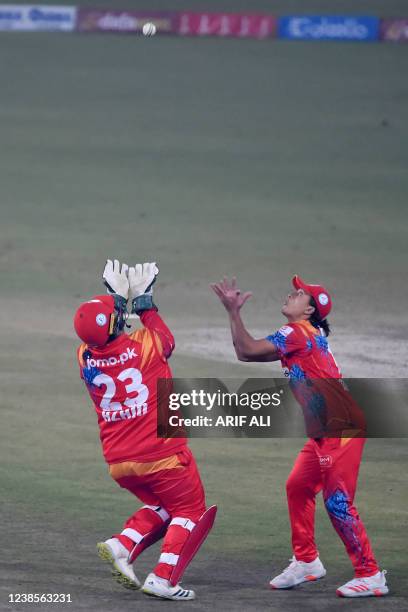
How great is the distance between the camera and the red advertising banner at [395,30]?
3769 cm

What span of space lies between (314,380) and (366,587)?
135cm

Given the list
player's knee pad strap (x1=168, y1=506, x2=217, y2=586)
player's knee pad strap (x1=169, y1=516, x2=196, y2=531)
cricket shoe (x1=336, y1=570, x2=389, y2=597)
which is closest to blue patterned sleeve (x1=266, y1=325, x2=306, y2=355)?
player's knee pad strap (x1=168, y1=506, x2=217, y2=586)

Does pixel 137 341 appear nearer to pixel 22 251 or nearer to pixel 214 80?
pixel 22 251

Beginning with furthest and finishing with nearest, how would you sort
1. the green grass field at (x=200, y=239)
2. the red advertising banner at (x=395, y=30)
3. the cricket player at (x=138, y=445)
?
the red advertising banner at (x=395, y=30)
the green grass field at (x=200, y=239)
the cricket player at (x=138, y=445)

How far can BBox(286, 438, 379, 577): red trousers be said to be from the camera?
848 centimetres

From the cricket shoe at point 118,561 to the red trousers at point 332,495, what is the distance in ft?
3.85

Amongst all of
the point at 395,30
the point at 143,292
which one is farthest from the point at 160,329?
the point at 395,30

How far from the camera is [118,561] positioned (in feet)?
Result: 27.1

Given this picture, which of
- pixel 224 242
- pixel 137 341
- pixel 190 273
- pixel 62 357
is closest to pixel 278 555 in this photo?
pixel 137 341

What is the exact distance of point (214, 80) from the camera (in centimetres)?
3391

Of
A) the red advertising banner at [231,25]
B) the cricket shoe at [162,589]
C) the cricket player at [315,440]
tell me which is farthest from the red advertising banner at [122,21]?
the cricket shoe at [162,589]

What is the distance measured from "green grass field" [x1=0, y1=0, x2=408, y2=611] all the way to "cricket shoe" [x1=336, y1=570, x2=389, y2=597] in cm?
11

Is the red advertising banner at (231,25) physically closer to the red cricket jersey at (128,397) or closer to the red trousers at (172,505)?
the red cricket jersey at (128,397)

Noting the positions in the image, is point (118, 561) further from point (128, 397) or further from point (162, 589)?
point (128, 397)
